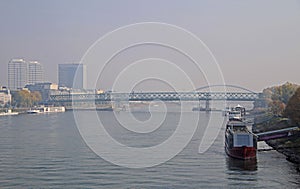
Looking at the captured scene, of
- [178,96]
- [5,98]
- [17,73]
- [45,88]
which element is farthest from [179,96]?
[17,73]

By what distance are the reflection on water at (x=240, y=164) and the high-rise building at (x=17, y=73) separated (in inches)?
1968

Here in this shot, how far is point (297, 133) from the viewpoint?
→ 10.2m

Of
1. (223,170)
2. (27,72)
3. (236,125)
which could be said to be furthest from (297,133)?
(27,72)

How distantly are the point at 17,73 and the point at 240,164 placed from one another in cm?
5117

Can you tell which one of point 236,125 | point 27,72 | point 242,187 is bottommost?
point 242,187

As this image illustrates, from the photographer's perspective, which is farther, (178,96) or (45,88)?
(45,88)

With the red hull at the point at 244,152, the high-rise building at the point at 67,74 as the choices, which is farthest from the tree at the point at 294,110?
the high-rise building at the point at 67,74

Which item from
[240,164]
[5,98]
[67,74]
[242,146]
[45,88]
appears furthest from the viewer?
[67,74]

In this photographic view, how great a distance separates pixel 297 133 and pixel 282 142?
1.30 feet

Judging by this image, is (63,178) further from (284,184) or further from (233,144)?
(233,144)

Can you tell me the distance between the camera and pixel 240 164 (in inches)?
305

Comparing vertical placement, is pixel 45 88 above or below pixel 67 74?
below

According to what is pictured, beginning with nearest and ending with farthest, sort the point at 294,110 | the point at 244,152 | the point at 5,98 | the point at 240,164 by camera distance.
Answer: the point at 240,164
the point at 244,152
the point at 294,110
the point at 5,98

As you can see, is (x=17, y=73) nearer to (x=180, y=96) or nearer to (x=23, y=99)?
(x=23, y=99)
